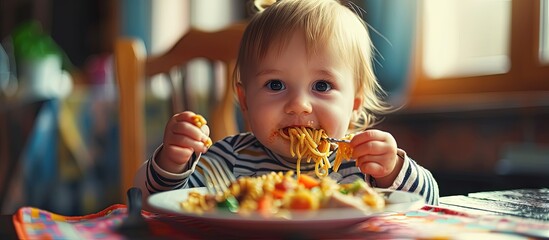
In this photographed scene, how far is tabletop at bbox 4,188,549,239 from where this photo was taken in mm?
541

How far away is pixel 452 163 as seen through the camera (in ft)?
7.90

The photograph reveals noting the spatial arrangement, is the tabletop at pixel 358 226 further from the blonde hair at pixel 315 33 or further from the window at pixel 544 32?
the window at pixel 544 32

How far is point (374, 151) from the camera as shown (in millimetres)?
746

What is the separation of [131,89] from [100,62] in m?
1.96

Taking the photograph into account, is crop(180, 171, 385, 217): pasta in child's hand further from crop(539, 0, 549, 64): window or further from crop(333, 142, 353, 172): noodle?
crop(539, 0, 549, 64): window

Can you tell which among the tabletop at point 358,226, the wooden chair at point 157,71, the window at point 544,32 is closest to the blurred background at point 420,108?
the window at point 544,32

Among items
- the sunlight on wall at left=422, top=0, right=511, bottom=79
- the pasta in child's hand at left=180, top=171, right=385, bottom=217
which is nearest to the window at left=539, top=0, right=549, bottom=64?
the sunlight on wall at left=422, top=0, right=511, bottom=79

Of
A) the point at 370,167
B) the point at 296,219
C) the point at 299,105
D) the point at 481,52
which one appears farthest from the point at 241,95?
the point at 481,52

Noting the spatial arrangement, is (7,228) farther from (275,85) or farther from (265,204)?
(275,85)

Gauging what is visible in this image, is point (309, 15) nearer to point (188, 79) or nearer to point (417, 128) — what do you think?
point (188, 79)

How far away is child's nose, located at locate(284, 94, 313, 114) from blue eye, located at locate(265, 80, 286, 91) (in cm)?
3

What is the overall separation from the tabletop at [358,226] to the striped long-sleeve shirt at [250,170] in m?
0.11

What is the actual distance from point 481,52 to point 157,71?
1595 mm

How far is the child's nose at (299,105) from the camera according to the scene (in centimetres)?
83
